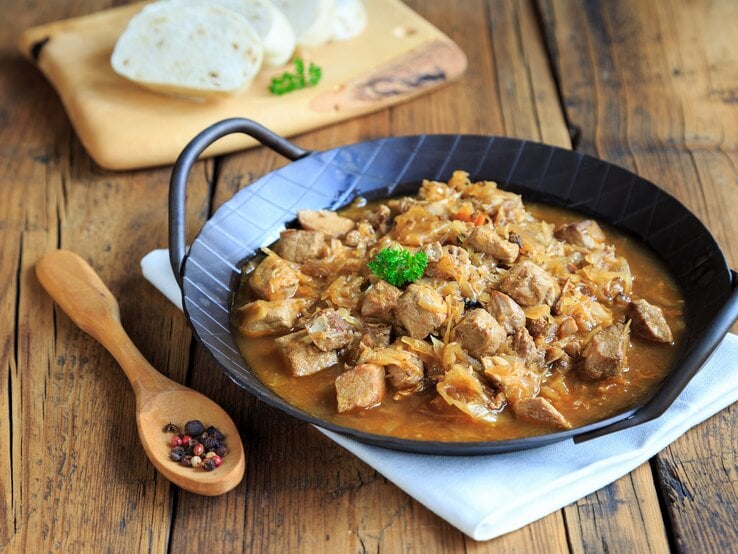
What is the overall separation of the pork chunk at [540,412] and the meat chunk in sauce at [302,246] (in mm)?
1418

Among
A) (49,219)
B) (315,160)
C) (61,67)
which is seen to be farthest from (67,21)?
(315,160)

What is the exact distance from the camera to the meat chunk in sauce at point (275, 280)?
439 cm

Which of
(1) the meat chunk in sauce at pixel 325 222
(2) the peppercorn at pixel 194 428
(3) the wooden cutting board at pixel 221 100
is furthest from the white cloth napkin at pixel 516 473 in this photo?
(3) the wooden cutting board at pixel 221 100

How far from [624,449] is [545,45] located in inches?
174

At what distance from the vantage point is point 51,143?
639 centimetres

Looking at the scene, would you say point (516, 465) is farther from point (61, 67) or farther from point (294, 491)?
point (61, 67)

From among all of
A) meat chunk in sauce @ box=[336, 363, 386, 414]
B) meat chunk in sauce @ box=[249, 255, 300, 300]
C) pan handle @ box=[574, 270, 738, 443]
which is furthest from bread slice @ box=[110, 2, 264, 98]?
pan handle @ box=[574, 270, 738, 443]

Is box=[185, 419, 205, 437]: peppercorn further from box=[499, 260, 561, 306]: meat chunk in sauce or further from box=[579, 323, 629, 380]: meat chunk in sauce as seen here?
box=[579, 323, 629, 380]: meat chunk in sauce

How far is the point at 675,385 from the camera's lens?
11.4 ft

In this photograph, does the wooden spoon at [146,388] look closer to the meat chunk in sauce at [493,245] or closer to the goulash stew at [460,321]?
the goulash stew at [460,321]

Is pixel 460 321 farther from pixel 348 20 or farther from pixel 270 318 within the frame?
pixel 348 20

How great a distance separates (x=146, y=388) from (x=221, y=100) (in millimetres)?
2746

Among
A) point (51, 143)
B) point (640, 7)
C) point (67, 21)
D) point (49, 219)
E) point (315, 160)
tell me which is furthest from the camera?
point (640, 7)

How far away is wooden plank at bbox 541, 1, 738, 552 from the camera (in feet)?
18.2
